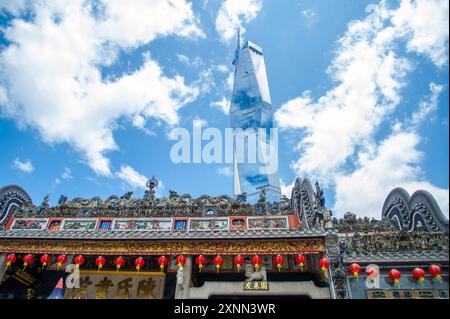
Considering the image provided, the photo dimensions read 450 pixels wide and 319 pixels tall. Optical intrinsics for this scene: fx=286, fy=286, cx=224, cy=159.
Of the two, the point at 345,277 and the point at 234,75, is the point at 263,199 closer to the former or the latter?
the point at 345,277

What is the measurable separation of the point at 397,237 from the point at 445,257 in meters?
1.46

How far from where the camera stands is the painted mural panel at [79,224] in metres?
14.6

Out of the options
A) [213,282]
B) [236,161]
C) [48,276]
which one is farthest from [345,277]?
[236,161]

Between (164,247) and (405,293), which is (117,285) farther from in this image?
(405,293)

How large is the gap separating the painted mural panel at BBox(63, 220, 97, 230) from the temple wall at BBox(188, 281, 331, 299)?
21.8ft

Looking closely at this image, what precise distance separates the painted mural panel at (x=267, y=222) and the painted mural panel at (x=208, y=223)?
1.25m

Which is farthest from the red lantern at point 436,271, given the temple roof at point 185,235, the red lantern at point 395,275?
the temple roof at point 185,235

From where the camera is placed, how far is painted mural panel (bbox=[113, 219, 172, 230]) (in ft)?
46.7

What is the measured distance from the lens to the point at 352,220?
1292 centimetres

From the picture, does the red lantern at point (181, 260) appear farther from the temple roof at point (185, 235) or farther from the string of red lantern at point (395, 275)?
the string of red lantern at point (395, 275)

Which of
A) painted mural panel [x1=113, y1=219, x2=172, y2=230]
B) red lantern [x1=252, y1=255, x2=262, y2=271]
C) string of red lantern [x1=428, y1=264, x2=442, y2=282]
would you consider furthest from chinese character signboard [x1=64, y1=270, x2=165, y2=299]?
string of red lantern [x1=428, y1=264, x2=442, y2=282]

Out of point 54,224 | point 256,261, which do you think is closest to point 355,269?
point 256,261

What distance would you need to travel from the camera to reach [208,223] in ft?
46.3
